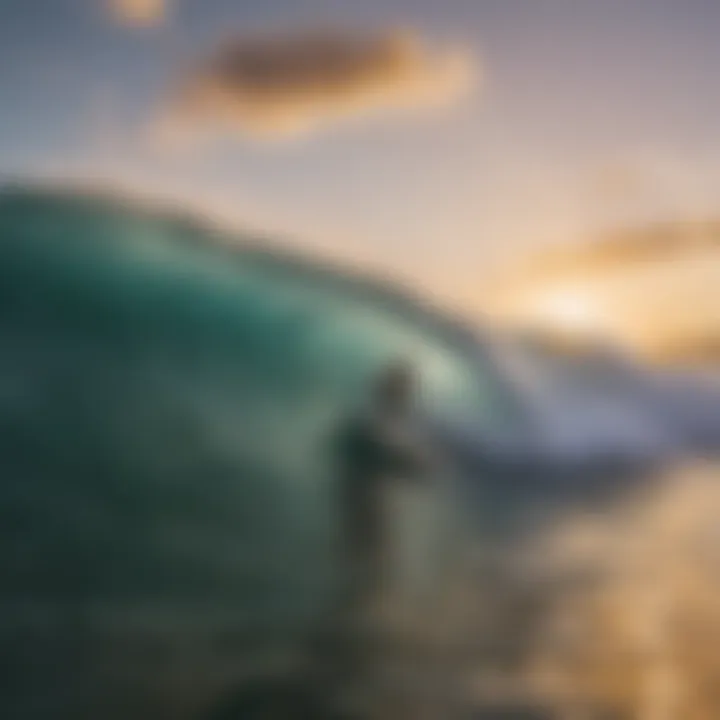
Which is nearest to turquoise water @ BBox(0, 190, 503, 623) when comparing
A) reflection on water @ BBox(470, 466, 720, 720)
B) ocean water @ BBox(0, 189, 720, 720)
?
ocean water @ BBox(0, 189, 720, 720)

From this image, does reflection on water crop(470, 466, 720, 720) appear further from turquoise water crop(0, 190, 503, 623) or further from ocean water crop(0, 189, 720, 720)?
turquoise water crop(0, 190, 503, 623)

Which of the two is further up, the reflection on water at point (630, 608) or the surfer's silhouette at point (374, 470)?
the surfer's silhouette at point (374, 470)

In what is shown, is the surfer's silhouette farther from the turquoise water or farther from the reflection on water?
the reflection on water

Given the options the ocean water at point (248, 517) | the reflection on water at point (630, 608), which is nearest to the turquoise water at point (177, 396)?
the ocean water at point (248, 517)

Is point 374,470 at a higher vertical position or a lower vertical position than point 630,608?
higher

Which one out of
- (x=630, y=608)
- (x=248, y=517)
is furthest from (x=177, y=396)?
(x=630, y=608)

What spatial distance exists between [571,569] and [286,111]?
60 centimetres

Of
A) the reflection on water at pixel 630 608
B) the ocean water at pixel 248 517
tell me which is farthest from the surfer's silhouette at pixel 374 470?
the reflection on water at pixel 630 608

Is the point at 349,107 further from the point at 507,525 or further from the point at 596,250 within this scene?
the point at 507,525

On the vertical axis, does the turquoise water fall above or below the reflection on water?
above

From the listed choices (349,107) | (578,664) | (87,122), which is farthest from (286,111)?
(578,664)

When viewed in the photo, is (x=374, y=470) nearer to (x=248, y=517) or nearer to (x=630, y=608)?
(x=248, y=517)

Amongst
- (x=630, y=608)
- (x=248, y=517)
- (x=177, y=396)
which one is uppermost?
(x=177, y=396)

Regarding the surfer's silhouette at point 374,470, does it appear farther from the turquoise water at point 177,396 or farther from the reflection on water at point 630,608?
the reflection on water at point 630,608
